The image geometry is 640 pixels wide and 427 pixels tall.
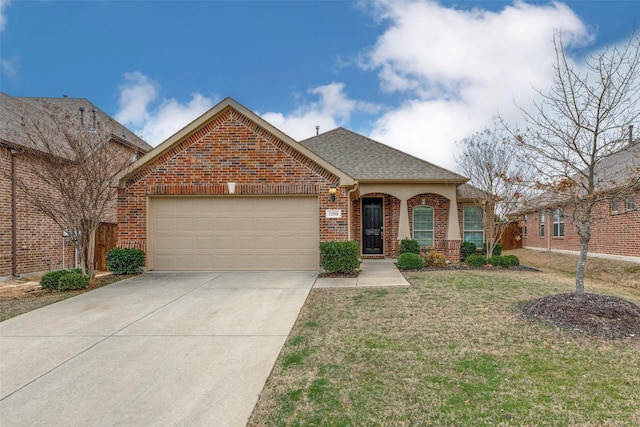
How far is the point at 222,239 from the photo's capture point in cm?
1012

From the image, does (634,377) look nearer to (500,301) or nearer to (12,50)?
(500,301)

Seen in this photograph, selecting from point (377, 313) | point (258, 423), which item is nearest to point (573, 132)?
point (377, 313)

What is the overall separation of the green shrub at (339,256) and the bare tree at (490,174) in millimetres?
5525

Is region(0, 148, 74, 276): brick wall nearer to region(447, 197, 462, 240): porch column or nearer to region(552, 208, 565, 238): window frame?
region(447, 197, 462, 240): porch column

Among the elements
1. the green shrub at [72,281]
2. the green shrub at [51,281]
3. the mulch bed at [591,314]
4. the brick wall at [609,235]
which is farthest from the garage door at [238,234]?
the brick wall at [609,235]

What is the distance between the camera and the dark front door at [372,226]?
13.9 m

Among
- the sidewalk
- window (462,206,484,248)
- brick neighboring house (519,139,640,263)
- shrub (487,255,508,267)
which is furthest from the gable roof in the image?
window (462,206,484,248)

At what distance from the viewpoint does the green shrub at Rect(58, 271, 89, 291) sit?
25.4 feet

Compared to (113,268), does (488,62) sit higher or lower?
higher

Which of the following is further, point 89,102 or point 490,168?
point 89,102

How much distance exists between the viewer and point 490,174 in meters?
12.4

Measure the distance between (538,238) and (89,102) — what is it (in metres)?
25.8

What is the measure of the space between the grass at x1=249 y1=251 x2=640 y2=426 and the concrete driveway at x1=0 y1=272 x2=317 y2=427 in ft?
1.32

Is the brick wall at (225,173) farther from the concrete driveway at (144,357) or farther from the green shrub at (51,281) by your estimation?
the concrete driveway at (144,357)
